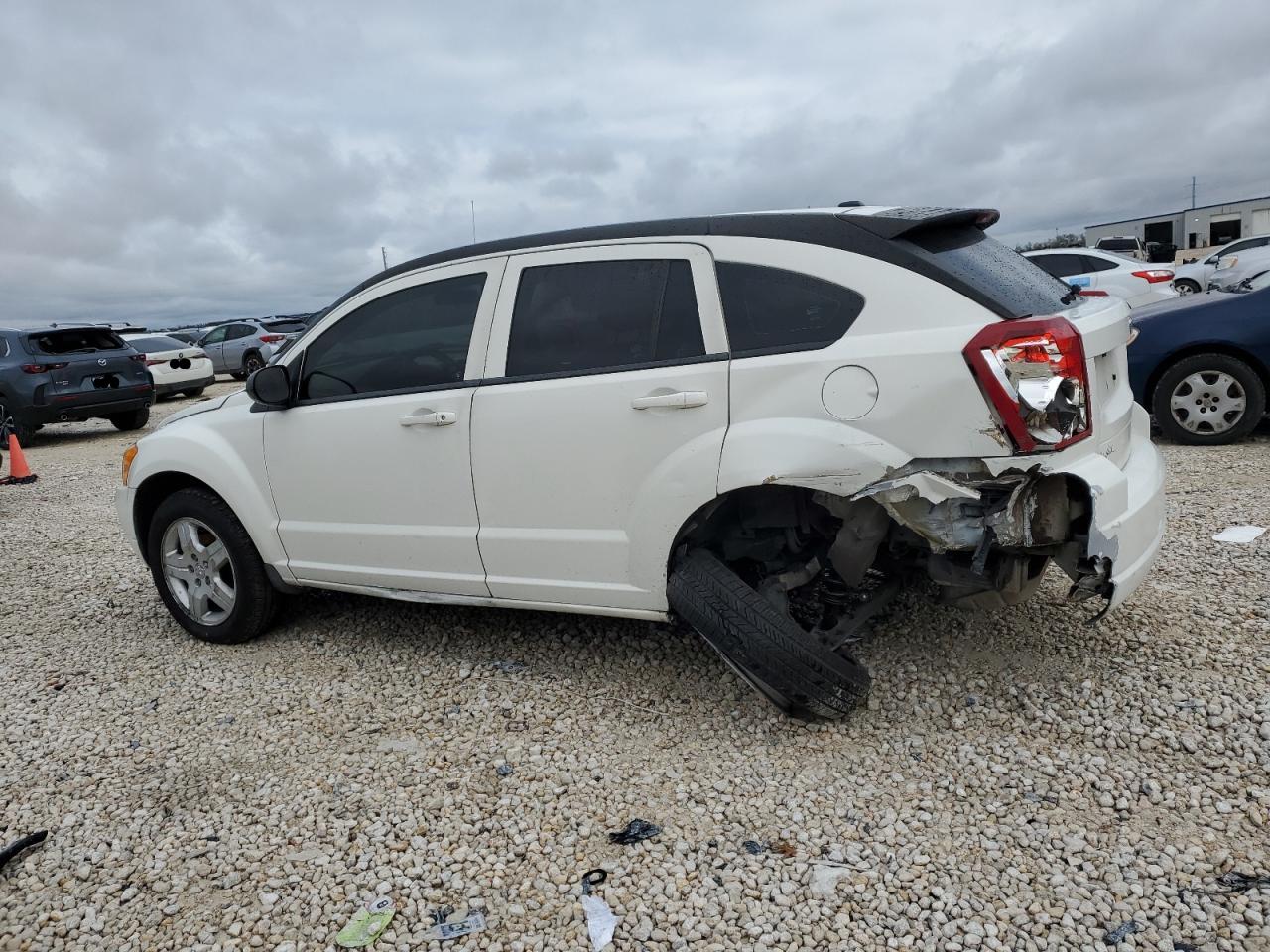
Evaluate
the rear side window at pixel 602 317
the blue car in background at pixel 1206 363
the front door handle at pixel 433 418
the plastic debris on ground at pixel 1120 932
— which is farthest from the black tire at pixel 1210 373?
the front door handle at pixel 433 418

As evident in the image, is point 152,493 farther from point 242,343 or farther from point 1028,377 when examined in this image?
point 242,343

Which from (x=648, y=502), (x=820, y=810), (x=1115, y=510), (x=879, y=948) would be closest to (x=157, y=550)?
(x=648, y=502)

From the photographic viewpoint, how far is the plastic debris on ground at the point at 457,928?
2297 mm

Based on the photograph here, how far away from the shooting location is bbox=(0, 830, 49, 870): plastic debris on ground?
2.70 m

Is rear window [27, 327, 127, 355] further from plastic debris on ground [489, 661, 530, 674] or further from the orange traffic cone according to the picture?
plastic debris on ground [489, 661, 530, 674]

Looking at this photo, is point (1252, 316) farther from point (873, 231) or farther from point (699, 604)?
point (699, 604)

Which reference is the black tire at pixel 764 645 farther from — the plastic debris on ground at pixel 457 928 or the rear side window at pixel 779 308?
the plastic debris on ground at pixel 457 928

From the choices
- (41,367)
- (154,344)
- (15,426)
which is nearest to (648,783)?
(41,367)

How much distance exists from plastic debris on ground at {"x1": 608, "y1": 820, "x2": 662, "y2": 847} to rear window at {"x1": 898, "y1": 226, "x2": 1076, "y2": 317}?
1.87 meters

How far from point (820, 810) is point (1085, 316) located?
5.86ft

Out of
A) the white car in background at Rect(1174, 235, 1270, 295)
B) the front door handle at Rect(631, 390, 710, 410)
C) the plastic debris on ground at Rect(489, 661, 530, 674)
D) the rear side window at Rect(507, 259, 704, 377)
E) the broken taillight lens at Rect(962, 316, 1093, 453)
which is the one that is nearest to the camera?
the broken taillight lens at Rect(962, 316, 1093, 453)

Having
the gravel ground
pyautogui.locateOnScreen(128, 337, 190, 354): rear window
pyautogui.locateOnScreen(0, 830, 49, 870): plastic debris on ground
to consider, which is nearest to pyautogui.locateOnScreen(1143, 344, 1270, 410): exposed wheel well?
the gravel ground

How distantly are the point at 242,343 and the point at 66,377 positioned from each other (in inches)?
435

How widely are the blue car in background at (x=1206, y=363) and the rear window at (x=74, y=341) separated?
1279cm
